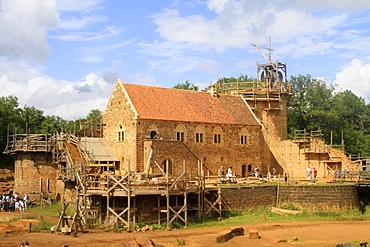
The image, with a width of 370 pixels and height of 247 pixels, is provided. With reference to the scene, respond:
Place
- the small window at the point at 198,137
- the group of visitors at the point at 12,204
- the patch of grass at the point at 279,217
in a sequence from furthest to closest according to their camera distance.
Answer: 1. the small window at the point at 198,137
2. the group of visitors at the point at 12,204
3. the patch of grass at the point at 279,217

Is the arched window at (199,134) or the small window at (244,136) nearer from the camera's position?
the arched window at (199,134)

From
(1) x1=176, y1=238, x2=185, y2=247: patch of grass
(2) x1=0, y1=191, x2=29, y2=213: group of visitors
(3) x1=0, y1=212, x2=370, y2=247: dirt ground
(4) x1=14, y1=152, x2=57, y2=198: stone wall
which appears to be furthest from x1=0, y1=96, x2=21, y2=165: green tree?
(1) x1=176, y1=238, x2=185, y2=247: patch of grass

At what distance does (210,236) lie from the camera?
A: 33156 mm

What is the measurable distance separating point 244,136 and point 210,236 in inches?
803

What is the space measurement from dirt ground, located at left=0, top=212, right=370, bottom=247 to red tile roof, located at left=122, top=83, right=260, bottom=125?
528 inches

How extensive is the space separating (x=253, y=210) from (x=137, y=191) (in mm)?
11076

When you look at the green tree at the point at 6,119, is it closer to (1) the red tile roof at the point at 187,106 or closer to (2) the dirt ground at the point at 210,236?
(1) the red tile roof at the point at 187,106

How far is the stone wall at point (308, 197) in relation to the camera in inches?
1640

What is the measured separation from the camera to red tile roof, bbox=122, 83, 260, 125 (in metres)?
46.8

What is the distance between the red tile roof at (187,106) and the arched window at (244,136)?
2.54ft

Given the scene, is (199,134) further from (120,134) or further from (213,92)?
(120,134)

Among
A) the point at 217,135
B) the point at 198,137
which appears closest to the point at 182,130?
the point at 198,137

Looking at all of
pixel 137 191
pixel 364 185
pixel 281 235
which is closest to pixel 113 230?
pixel 137 191

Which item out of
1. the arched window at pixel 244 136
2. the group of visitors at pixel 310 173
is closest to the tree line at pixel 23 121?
the arched window at pixel 244 136
